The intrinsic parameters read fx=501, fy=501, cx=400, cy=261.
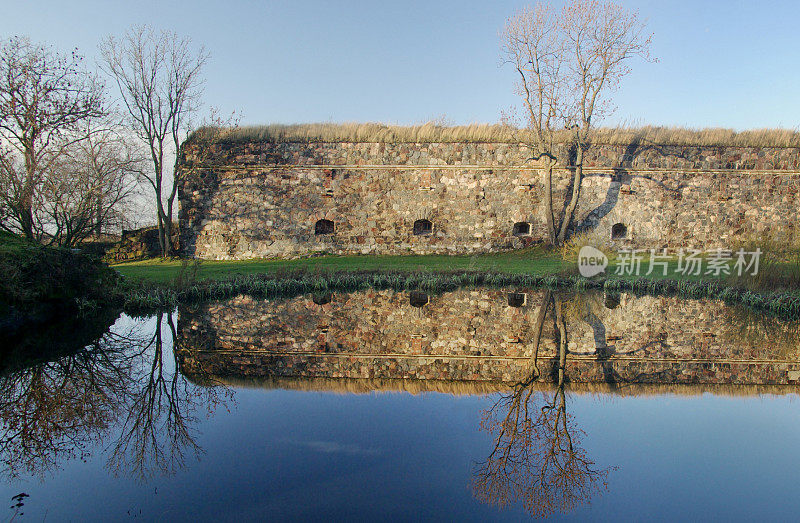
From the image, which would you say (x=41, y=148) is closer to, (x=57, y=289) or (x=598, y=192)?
(x=57, y=289)

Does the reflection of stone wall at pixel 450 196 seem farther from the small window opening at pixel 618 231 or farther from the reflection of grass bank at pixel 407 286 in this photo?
the reflection of grass bank at pixel 407 286

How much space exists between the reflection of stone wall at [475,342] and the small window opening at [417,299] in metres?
0.14

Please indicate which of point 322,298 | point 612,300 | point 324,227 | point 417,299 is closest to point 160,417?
point 322,298

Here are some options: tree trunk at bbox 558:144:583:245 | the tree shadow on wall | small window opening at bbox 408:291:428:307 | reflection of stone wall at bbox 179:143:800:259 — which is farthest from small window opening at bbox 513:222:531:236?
small window opening at bbox 408:291:428:307

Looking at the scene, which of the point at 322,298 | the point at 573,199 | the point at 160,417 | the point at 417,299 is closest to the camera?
the point at 160,417

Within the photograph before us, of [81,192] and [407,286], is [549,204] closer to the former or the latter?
[407,286]

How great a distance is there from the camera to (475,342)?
623 cm

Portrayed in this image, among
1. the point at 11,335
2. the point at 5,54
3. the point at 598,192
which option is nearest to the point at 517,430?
the point at 11,335

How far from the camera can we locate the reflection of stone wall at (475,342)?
202 inches

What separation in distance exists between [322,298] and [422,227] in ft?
20.0

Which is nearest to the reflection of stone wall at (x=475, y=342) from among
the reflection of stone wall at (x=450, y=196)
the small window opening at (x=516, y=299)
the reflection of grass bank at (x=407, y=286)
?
the small window opening at (x=516, y=299)

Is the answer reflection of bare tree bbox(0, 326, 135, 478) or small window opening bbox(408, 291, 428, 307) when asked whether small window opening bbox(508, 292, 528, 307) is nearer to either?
small window opening bbox(408, 291, 428, 307)

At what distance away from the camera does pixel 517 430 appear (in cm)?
361

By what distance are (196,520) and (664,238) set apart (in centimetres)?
1476
